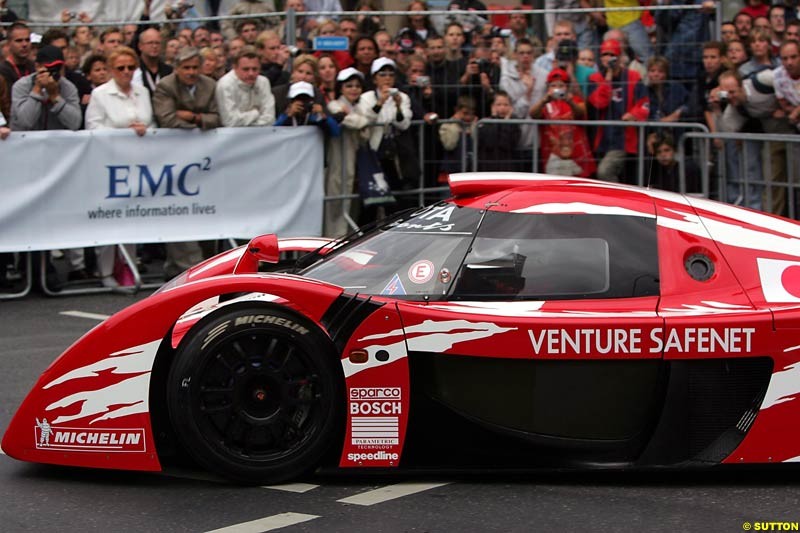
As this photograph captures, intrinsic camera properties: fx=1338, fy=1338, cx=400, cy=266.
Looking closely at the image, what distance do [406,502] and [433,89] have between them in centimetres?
784

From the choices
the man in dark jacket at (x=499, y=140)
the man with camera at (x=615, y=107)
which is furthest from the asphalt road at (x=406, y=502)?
the man in dark jacket at (x=499, y=140)

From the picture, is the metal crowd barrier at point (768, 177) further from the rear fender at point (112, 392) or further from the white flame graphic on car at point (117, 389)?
the white flame graphic on car at point (117, 389)

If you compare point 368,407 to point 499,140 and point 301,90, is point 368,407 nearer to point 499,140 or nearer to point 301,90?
point 301,90

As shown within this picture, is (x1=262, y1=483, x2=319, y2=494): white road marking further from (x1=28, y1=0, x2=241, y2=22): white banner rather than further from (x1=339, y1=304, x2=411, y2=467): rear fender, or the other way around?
(x1=28, y1=0, x2=241, y2=22): white banner

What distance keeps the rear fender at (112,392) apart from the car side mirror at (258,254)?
3.13ft

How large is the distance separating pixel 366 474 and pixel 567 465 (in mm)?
839

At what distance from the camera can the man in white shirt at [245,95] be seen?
1135 centimetres

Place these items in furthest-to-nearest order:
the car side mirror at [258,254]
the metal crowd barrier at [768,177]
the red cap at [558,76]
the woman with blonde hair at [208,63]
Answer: the red cap at [558,76]
the woman with blonde hair at [208,63]
the metal crowd barrier at [768,177]
the car side mirror at [258,254]

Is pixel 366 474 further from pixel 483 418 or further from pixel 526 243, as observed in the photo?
pixel 526 243

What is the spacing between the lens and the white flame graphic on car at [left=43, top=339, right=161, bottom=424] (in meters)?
5.46

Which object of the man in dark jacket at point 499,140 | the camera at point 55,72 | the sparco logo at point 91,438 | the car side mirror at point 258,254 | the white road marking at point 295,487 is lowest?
the white road marking at point 295,487

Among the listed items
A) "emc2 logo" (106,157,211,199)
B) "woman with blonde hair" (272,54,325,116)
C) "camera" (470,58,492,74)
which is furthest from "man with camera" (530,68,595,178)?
"emc2 logo" (106,157,211,199)

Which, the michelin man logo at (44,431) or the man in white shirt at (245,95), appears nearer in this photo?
the michelin man logo at (44,431)

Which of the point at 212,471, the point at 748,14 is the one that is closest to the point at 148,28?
the point at 748,14
